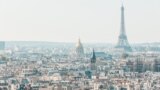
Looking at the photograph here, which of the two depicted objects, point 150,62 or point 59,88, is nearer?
point 59,88

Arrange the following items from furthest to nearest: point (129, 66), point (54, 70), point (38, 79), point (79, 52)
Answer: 1. point (79, 52)
2. point (129, 66)
3. point (54, 70)
4. point (38, 79)

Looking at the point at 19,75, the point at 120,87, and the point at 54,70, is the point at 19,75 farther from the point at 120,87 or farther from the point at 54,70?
the point at 120,87

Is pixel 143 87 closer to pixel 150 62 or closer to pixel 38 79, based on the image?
pixel 38 79

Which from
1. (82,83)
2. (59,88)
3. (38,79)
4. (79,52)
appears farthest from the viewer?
(79,52)

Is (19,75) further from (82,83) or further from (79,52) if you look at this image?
(79,52)

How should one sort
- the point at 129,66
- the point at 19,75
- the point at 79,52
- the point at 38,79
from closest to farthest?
1. the point at 38,79
2. the point at 19,75
3. the point at 129,66
4. the point at 79,52

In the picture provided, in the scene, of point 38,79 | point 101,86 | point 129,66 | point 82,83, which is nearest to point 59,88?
point 101,86

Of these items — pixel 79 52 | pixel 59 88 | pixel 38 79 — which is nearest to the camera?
pixel 59 88

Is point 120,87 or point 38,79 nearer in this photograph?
point 120,87

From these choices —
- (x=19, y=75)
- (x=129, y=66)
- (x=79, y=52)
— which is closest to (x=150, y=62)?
(x=129, y=66)
